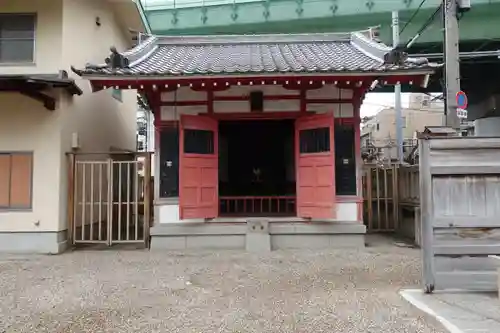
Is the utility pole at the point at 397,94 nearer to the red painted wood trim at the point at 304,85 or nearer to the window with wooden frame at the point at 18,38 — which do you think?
the red painted wood trim at the point at 304,85

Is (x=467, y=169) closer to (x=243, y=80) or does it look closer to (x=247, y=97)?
(x=243, y=80)

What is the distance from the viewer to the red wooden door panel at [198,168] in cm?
838

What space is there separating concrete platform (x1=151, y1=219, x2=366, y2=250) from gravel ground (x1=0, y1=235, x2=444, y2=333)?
1.29 ft

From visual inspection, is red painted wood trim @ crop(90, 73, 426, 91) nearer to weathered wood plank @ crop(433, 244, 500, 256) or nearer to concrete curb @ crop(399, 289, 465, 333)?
weathered wood plank @ crop(433, 244, 500, 256)

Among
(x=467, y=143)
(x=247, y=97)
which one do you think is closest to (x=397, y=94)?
(x=247, y=97)

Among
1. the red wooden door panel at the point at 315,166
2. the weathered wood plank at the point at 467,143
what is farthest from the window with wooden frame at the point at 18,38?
the weathered wood plank at the point at 467,143

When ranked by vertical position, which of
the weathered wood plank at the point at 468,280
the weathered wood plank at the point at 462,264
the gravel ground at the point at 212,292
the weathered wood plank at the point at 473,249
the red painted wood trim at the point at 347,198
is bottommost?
the gravel ground at the point at 212,292

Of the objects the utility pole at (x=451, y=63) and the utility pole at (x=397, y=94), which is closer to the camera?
the utility pole at (x=451, y=63)

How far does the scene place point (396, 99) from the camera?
1655cm

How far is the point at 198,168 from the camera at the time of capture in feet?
28.1

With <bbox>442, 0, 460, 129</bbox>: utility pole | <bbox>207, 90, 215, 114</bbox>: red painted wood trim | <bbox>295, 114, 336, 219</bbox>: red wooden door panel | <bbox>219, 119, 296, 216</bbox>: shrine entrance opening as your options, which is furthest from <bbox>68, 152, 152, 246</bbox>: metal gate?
<bbox>442, 0, 460, 129</bbox>: utility pole

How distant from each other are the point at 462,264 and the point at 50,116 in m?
7.61

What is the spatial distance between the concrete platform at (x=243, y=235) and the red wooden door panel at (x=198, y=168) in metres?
0.36

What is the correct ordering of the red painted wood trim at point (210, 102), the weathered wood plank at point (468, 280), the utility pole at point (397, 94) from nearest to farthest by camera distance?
1. the weathered wood plank at point (468, 280)
2. the red painted wood trim at point (210, 102)
3. the utility pole at point (397, 94)
